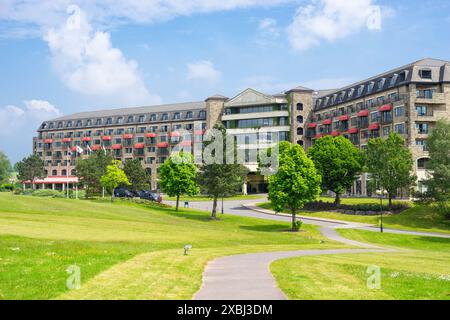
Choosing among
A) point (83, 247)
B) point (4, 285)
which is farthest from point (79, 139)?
point (4, 285)

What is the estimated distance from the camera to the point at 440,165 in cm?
5938

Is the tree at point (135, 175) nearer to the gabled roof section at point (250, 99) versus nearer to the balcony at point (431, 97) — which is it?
the gabled roof section at point (250, 99)

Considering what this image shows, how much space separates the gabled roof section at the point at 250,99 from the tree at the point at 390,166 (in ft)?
152

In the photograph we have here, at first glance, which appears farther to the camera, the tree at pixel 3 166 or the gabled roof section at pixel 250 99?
the tree at pixel 3 166

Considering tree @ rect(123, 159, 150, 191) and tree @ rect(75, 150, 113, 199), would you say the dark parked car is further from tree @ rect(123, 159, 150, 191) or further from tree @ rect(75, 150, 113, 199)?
tree @ rect(75, 150, 113, 199)

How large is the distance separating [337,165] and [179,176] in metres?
26.1

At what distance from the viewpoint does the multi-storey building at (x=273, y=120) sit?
83312 mm

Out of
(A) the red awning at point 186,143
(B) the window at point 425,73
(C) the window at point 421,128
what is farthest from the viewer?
(A) the red awning at point 186,143

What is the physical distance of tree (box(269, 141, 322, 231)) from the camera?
56.3m

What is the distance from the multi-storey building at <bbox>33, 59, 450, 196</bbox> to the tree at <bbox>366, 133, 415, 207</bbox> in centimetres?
1282

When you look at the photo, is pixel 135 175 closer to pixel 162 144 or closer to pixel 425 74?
pixel 162 144

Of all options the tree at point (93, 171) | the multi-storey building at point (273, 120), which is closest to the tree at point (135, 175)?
the tree at point (93, 171)

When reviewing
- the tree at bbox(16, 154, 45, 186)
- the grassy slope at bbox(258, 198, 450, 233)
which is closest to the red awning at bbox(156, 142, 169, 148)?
the tree at bbox(16, 154, 45, 186)

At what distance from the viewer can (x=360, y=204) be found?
73.2 metres
